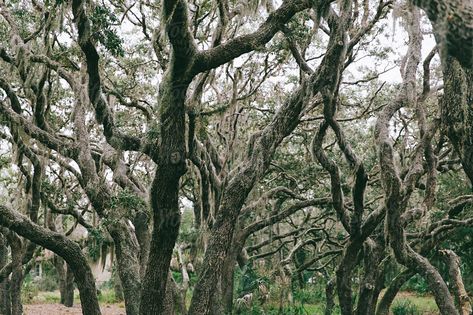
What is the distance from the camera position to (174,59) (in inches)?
250

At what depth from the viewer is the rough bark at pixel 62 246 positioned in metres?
7.68

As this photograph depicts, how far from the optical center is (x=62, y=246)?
26.3 feet

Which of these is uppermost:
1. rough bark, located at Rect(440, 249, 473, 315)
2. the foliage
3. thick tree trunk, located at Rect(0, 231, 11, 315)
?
the foliage

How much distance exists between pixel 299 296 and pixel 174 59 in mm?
13723

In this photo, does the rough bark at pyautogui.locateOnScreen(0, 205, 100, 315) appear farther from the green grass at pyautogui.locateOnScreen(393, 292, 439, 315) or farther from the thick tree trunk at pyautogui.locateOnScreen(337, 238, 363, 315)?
the green grass at pyautogui.locateOnScreen(393, 292, 439, 315)

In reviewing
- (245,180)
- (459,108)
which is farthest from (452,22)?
(245,180)

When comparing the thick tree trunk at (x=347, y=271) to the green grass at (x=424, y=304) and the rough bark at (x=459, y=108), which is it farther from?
the green grass at (x=424, y=304)

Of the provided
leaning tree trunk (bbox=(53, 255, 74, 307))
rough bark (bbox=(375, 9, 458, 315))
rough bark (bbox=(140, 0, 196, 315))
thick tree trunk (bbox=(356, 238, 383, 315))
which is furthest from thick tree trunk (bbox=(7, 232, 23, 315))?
leaning tree trunk (bbox=(53, 255, 74, 307))

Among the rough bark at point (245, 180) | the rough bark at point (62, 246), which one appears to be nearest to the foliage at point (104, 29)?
the rough bark at point (245, 180)

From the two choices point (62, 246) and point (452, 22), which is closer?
point (452, 22)

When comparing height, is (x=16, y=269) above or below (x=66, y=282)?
below

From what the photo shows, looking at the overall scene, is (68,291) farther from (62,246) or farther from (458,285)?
(458,285)

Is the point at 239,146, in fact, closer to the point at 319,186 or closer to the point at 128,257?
the point at 319,186

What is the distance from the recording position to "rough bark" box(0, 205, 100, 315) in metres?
7.68
